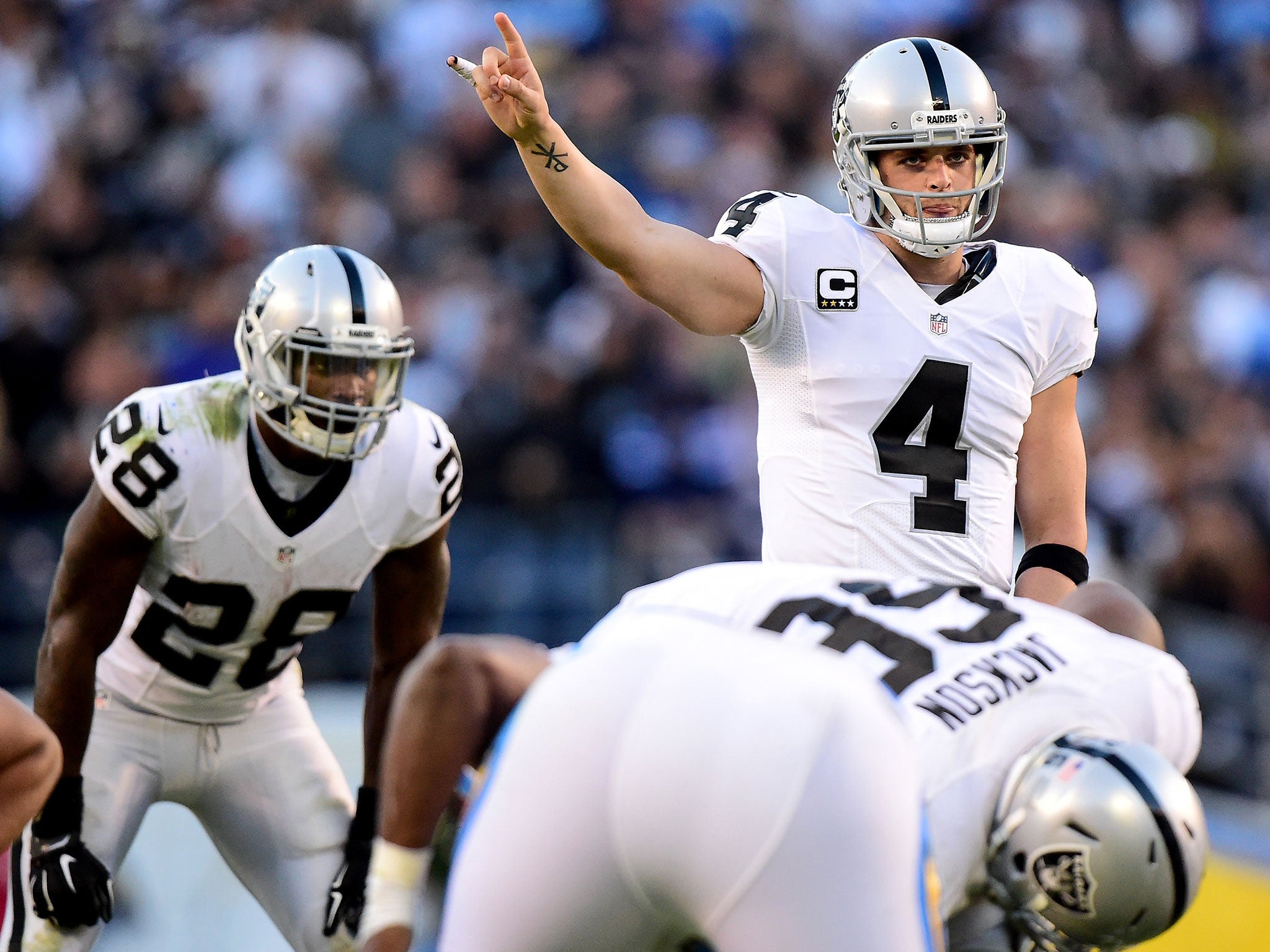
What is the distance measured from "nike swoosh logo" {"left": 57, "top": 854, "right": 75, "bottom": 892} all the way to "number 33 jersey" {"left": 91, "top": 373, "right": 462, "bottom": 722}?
0.46 metres

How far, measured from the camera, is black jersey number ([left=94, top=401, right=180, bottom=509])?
378cm

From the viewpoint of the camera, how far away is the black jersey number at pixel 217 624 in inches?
158

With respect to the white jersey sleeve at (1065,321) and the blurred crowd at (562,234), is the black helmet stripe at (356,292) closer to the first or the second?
the white jersey sleeve at (1065,321)

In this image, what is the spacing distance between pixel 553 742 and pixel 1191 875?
0.93 metres

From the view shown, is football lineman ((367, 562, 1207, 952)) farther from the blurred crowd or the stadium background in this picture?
the blurred crowd

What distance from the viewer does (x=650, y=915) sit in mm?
2480

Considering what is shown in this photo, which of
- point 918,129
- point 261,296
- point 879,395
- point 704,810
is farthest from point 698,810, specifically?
point 261,296

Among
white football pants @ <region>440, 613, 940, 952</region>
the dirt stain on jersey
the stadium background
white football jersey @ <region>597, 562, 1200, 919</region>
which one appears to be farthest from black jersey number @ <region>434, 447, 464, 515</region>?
the stadium background

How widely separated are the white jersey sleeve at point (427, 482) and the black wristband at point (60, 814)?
0.90 meters

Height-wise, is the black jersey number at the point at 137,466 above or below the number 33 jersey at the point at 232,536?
above

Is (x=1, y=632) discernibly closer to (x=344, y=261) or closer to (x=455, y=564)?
(x=455, y=564)

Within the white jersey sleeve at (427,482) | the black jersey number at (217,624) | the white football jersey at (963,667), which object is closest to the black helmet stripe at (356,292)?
the white jersey sleeve at (427,482)

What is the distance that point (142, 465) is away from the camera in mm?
3812

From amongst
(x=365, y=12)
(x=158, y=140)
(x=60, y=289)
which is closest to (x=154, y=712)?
(x=60, y=289)
